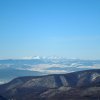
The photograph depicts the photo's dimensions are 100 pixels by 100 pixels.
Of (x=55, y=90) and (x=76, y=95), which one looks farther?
(x=55, y=90)

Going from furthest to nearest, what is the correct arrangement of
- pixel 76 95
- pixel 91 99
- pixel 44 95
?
pixel 44 95 < pixel 76 95 < pixel 91 99

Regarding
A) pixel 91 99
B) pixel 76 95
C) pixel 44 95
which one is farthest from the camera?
pixel 44 95

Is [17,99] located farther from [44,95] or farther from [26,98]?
[44,95]

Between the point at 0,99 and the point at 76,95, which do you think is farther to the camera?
the point at 76,95

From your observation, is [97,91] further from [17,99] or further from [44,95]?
[17,99]

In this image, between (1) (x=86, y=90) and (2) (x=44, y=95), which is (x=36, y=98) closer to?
(2) (x=44, y=95)

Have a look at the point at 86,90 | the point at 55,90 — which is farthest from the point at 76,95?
the point at 55,90

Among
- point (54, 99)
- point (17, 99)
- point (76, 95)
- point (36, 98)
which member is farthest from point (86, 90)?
point (17, 99)
